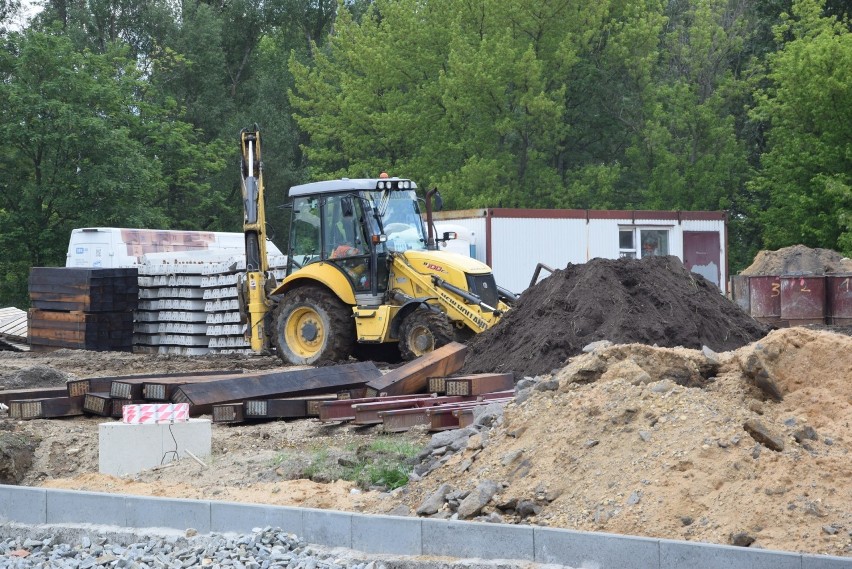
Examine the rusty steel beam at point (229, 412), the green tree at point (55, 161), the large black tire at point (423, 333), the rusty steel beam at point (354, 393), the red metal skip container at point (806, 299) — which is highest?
the green tree at point (55, 161)

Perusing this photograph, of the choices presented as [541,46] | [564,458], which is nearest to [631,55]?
[541,46]

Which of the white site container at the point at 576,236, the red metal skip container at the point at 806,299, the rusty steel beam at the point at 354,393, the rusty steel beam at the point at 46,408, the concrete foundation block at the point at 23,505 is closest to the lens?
the concrete foundation block at the point at 23,505

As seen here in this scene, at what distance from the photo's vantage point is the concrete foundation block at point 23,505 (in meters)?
8.85

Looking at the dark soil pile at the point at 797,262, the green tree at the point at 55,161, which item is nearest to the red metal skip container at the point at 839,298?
the dark soil pile at the point at 797,262

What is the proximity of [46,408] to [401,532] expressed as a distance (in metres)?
7.75

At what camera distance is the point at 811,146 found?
121ft

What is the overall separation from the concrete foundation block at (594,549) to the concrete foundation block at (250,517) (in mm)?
1877

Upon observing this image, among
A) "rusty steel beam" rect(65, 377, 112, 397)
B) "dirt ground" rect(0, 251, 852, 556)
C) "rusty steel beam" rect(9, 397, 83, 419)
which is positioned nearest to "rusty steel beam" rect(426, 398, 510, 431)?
"dirt ground" rect(0, 251, 852, 556)

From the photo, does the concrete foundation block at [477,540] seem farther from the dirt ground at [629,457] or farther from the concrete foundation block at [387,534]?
the dirt ground at [629,457]

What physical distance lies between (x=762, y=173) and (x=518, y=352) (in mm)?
30071

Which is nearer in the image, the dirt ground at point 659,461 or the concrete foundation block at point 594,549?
the concrete foundation block at point 594,549

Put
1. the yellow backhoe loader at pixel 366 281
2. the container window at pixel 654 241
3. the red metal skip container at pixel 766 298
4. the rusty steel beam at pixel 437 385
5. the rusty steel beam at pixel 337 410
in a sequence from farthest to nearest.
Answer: the container window at pixel 654 241 < the red metal skip container at pixel 766 298 < the yellow backhoe loader at pixel 366 281 < the rusty steel beam at pixel 437 385 < the rusty steel beam at pixel 337 410

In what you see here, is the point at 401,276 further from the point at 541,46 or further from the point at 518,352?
the point at 541,46

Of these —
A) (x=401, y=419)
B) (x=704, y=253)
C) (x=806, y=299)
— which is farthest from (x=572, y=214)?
(x=401, y=419)
